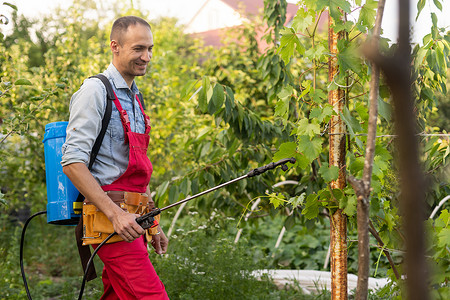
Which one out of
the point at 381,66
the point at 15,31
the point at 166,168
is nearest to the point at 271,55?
the point at 381,66

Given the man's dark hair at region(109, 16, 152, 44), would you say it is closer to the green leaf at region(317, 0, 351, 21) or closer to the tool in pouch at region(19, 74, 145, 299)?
the tool in pouch at region(19, 74, 145, 299)

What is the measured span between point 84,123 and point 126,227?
19.1 inches

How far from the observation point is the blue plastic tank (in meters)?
2.45

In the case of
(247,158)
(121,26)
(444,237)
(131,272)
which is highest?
(121,26)

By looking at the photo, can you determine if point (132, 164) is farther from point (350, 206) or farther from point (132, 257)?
point (350, 206)

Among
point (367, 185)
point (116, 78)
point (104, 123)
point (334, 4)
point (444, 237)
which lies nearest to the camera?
point (367, 185)

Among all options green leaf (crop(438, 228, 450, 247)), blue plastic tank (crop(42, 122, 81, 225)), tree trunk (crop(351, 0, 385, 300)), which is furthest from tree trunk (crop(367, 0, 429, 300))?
blue plastic tank (crop(42, 122, 81, 225))

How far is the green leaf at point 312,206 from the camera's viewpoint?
2.43m

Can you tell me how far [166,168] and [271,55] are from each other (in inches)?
193

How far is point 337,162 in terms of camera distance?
2.46 m

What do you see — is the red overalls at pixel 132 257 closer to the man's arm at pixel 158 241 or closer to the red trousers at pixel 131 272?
the red trousers at pixel 131 272

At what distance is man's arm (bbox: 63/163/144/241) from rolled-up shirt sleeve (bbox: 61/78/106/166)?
0.14ft

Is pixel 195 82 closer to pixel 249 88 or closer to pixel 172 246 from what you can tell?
pixel 172 246

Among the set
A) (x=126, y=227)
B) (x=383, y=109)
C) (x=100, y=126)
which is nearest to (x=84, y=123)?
(x=100, y=126)
